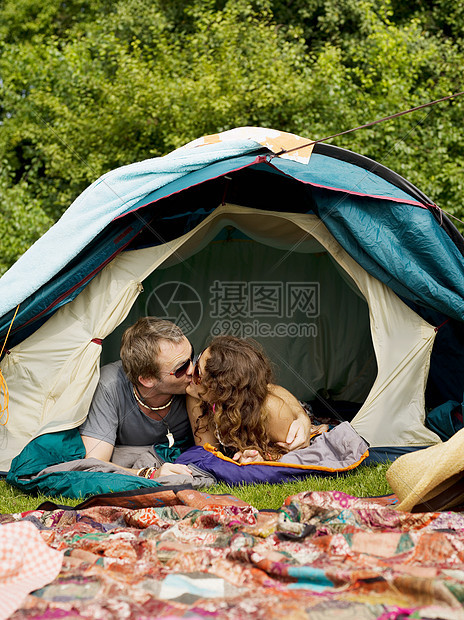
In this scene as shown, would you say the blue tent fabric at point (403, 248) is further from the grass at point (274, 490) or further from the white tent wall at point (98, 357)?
the grass at point (274, 490)

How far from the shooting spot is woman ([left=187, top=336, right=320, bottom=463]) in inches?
107

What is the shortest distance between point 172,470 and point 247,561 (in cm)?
102

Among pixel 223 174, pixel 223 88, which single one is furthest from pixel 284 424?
pixel 223 88

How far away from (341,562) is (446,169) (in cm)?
596

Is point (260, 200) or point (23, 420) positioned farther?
point (260, 200)

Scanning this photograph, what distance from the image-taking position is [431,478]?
200 centimetres

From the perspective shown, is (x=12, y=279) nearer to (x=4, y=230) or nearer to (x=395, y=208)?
(x=395, y=208)

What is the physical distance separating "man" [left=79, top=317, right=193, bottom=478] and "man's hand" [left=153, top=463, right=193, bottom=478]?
0.26 ft

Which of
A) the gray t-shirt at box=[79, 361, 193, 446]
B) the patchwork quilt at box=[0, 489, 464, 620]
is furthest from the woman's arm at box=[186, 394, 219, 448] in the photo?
the patchwork quilt at box=[0, 489, 464, 620]

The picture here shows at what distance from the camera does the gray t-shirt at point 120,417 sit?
2822mm

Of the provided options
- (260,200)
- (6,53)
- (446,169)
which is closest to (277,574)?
(260,200)

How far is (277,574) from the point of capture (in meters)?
→ 1.51

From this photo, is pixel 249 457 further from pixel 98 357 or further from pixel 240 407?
pixel 98 357

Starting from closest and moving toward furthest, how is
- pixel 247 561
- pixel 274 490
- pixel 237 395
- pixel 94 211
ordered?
1. pixel 247 561
2. pixel 274 490
3. pixel 237 395
4. pixel 94 211
